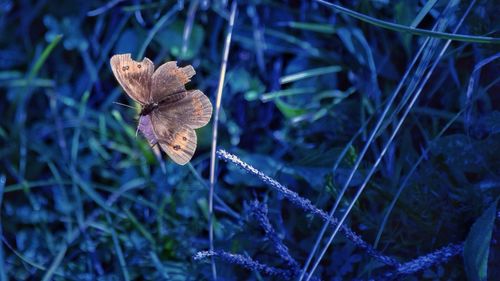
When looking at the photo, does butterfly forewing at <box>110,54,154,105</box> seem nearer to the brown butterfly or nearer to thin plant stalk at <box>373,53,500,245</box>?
the brown butterfly

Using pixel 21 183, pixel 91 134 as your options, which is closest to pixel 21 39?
pixel 91 134

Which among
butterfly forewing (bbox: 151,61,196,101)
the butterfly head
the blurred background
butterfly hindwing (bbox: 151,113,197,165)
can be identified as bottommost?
the blurred background

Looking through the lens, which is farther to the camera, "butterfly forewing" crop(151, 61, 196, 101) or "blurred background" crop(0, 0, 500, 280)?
"blurred background" crop(0, 0, 500, 280)

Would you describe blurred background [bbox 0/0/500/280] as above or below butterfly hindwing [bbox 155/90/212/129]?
below

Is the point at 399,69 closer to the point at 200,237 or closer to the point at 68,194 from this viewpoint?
the point at 200,237

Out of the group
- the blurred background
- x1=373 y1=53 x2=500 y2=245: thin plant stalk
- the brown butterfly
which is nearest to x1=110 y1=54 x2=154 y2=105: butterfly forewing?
the brown butterfly

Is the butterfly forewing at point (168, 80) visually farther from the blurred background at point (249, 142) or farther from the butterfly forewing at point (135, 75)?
the blurred background at point (249, 142)

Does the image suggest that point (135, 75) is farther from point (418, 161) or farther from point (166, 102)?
point (418, 161)

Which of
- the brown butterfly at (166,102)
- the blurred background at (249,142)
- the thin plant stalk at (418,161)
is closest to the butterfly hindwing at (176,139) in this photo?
the brown butterfly at (166,102)
